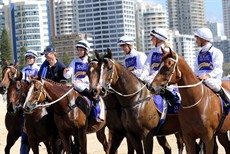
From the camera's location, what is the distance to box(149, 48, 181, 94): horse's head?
33.5ft

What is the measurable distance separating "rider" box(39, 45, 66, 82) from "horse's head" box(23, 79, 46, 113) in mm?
1467

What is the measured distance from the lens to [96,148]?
64.3ft

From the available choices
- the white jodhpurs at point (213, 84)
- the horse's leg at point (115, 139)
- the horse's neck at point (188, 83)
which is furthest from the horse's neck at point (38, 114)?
the white jodhpurs at point (213, 84)

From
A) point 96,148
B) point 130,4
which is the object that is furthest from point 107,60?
point 130,4

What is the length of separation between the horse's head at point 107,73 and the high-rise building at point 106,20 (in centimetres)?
16045

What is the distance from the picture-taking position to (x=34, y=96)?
12.0 m

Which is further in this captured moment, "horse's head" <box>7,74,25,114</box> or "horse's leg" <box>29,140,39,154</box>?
"horse's leg" <box>29,140,39,154</box>

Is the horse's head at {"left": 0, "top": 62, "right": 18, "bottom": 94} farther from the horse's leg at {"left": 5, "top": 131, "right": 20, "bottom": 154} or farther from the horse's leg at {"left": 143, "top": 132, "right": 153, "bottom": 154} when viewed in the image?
the horse's leg at {"left": 143, "top": 132, "right": 153, "bottom": 154}

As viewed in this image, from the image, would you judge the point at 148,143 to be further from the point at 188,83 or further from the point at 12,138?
the point at 12,138

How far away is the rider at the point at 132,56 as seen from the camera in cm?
1296

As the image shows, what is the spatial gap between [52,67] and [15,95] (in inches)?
60.2

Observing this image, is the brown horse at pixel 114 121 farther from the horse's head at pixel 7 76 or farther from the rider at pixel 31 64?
the rider at pixel 31 64

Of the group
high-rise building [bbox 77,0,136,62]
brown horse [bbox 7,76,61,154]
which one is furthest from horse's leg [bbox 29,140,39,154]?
high-rise building [bbox 77,0,136,62]

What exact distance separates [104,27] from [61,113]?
166 metres
